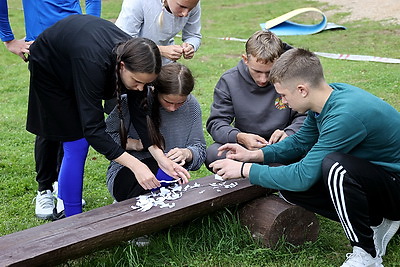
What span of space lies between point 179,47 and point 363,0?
49.1 feet

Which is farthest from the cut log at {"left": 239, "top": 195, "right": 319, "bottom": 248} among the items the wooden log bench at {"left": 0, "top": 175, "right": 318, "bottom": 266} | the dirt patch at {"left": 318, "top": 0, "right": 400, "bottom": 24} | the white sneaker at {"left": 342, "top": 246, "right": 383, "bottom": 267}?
the dirt patch at {"left": 318, "top": 0, "right": 400, "bottom": 24}

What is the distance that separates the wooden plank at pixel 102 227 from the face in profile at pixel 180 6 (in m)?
1.22

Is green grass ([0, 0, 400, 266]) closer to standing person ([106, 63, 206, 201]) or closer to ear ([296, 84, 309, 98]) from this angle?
standing person ([106, 63, 206, 201])

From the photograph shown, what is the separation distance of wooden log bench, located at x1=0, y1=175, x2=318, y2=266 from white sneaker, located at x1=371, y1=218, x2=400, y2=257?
0.52 metres

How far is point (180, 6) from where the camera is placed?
12.8ft

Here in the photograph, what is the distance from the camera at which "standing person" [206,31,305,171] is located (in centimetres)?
402

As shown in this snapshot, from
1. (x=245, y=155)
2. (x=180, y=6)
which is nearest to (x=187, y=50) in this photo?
(x=180, y=6)

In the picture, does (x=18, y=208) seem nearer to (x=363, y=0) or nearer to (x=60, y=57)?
(x=60, y=57)

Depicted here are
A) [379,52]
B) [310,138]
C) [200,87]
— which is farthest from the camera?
[379,52]

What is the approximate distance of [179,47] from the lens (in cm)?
410

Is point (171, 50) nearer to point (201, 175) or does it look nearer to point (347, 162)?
point (201, 175)

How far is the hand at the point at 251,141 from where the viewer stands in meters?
3.89

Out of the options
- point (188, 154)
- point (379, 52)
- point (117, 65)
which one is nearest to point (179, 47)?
point (188, 154)

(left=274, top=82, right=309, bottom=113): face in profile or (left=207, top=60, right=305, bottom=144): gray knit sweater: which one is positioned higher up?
(left=274, top=82, right=309, bottom=113): face in profile
